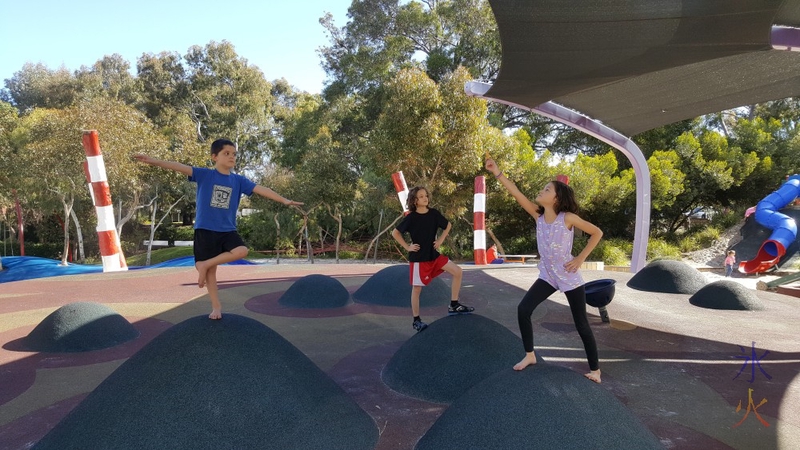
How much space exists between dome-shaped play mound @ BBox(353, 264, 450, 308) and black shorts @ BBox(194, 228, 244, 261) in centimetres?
441

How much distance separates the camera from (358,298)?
9094 millimetres

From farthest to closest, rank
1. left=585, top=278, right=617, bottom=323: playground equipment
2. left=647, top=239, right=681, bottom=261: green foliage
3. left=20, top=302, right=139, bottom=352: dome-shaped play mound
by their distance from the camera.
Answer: left=647, top=239, right=681, bottom=261: green foliage, left=585, top=278, right=617, bottom=323: playground equipment, left=20, top=302, right=139, bottom=352: dome-shaped play mound

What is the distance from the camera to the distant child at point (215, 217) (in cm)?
458

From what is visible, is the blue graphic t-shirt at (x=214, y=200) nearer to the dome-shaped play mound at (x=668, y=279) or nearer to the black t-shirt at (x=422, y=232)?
the black t-shirt at (x=422, y=232)

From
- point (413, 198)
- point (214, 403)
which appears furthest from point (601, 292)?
point (214, 403)

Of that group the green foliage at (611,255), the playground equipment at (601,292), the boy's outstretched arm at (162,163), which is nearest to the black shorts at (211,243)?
the boy's outstretched arm at (162,163)

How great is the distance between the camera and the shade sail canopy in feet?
15.9

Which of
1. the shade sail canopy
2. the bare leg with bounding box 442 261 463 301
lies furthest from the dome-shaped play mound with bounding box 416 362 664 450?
the shade sail canopy

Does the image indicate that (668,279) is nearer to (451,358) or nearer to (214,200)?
(451,358)

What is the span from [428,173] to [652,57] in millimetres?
12611

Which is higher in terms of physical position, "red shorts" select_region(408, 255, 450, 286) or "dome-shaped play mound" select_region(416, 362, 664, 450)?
"red shorts" select_region(408, 255, 450, 286)

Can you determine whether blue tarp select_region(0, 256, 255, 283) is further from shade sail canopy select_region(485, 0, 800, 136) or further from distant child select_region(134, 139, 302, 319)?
shade sail canopy select_region(485, 0, 800, 136)

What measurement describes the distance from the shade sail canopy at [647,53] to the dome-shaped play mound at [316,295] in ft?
14.5

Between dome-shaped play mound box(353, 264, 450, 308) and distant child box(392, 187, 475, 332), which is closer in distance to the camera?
distant child box(392, 187, 475, 332)
